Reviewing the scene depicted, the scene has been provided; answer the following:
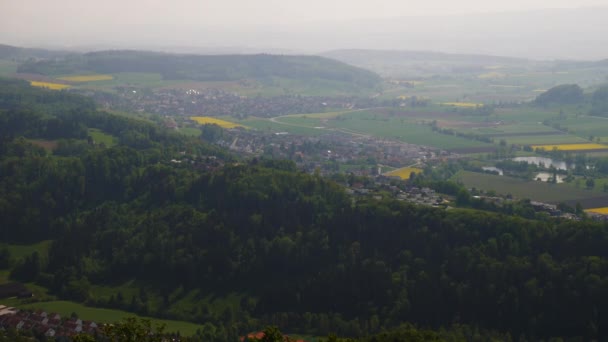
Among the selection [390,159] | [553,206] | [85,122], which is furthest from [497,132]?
[85,122]

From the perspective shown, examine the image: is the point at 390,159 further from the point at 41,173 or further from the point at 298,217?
the point at 41,173

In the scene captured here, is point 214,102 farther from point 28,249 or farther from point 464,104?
point 28,249

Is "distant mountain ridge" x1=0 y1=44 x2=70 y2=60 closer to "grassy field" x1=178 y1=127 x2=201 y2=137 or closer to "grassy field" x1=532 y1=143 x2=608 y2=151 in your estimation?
"grassy field" x1=178 y1=127 x2=201 y2=137

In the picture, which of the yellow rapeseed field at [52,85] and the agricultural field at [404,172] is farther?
the yellow rapeseed field at [52,85]

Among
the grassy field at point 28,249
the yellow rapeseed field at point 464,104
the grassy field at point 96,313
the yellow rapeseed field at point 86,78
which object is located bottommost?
the grassy field at point 96,313

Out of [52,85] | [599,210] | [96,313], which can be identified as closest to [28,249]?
[96,313]

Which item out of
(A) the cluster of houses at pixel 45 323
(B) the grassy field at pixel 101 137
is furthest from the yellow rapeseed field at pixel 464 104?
(A) the cluster of houses at pixel 45 323

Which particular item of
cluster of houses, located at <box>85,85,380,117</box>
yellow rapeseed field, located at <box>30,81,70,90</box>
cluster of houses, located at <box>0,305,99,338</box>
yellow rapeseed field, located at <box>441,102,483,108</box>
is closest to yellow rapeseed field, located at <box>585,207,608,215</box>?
cluster of houses, located at <box>0,305,99,338</box>

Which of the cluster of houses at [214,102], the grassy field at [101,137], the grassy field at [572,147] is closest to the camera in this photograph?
the grassy field at [101,137]

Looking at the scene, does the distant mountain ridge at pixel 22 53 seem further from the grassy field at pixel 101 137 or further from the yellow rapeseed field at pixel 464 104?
the grassy field at pixel 101 137
